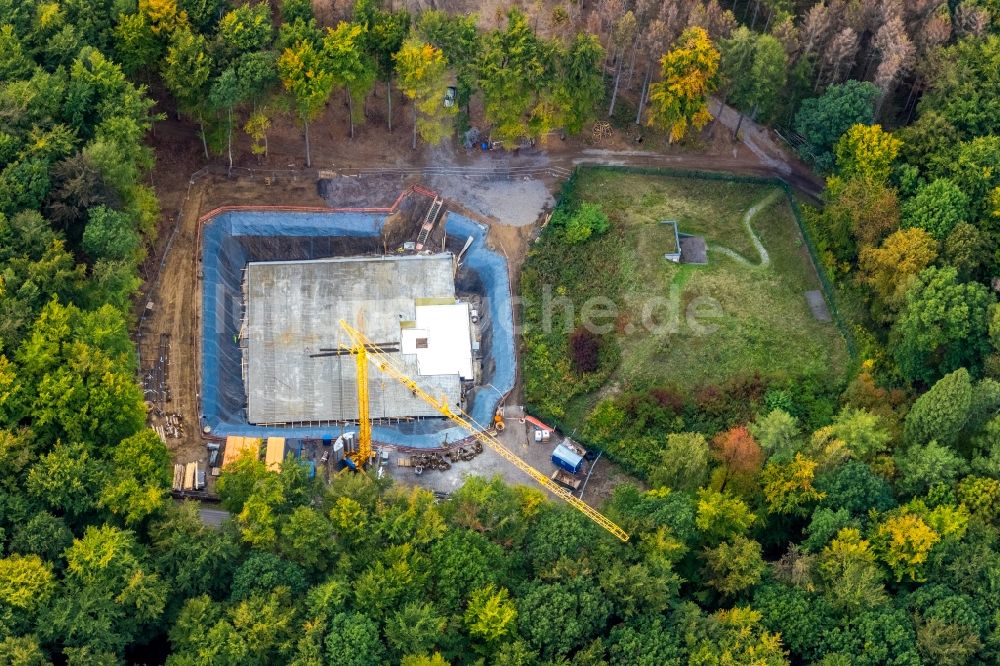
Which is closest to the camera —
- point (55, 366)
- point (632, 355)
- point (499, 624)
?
point (499, 624)

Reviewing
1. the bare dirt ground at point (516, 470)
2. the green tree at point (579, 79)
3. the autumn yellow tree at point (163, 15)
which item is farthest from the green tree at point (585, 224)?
the autumn yellow tree at point (163, 15)

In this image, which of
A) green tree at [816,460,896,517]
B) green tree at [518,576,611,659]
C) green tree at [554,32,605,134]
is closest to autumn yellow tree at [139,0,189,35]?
green tree at [554,32,605,134]

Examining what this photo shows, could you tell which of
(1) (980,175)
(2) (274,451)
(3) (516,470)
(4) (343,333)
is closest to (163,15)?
(4) (343,333)

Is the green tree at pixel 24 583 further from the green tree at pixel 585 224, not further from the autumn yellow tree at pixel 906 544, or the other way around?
the autumn yellow tree at pixel 906 544

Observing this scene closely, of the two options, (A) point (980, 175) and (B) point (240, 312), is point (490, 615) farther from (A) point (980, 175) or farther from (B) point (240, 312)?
(A) point (980, 175)

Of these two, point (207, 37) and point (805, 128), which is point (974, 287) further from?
point (207, 37)

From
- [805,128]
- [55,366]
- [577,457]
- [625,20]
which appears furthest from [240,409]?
[805,128]

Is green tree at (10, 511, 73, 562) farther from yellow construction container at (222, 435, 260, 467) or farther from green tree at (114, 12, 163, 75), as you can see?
green tree at (114, 12, 163, 75)
